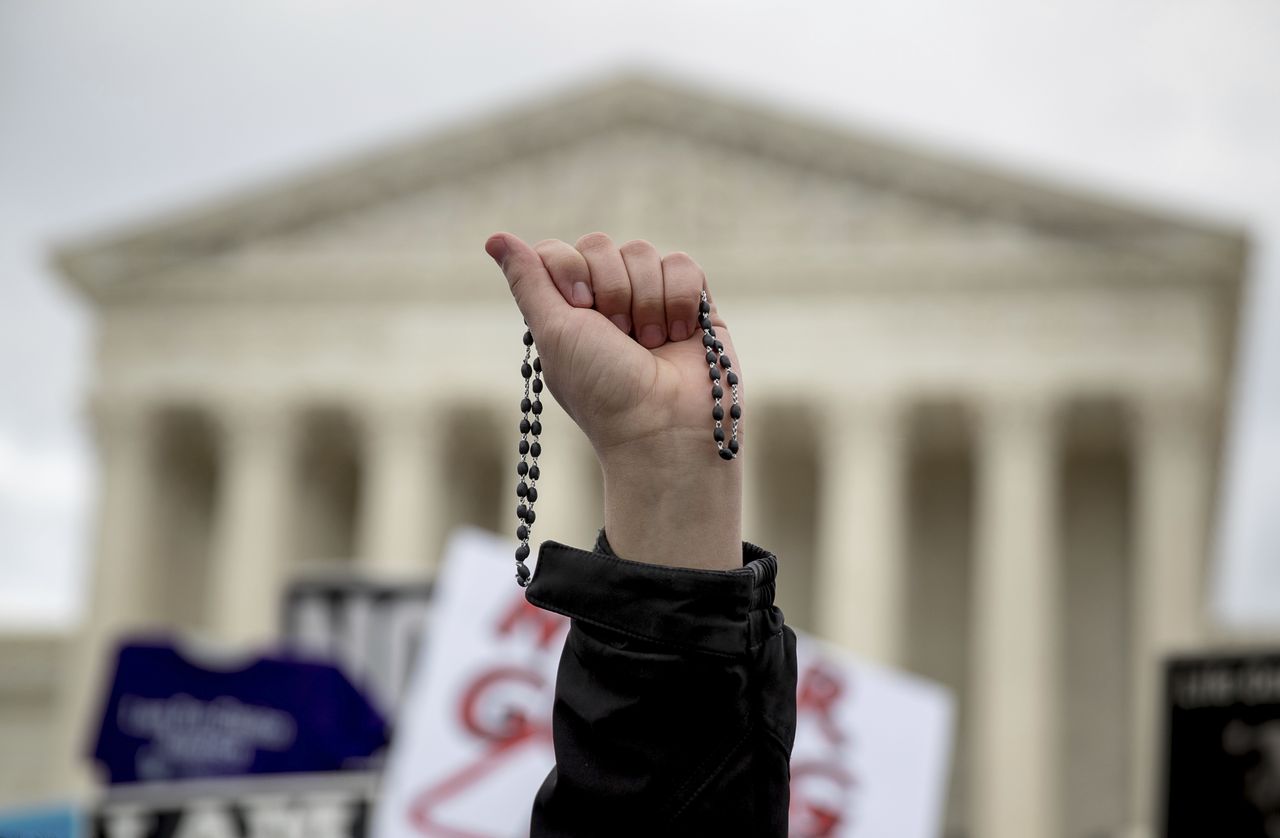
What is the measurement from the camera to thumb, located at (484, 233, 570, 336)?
109 inches

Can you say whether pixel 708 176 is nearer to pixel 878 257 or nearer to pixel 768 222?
pixel 768 222

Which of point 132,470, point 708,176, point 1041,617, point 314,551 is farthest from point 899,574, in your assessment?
point 132,470

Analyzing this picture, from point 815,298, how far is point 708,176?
4.98m

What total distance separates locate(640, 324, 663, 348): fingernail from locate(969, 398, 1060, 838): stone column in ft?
140

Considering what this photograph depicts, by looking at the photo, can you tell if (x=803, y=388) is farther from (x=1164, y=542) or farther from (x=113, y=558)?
(x=113, y=558)

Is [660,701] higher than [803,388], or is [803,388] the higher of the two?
[803,388]

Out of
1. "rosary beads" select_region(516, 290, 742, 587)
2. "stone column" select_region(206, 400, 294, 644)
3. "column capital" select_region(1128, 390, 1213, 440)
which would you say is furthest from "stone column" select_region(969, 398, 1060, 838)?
"rosary beads" select_region(516, 290, 742, 587)

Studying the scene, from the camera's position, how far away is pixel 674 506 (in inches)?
111

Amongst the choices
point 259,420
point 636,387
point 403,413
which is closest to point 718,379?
point 636,387

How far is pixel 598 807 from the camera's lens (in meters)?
2.65

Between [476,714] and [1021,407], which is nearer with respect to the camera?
[476,714]

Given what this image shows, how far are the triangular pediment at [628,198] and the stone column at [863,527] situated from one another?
17.3ft

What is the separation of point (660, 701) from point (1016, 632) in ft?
141

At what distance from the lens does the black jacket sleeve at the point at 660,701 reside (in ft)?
8.54
